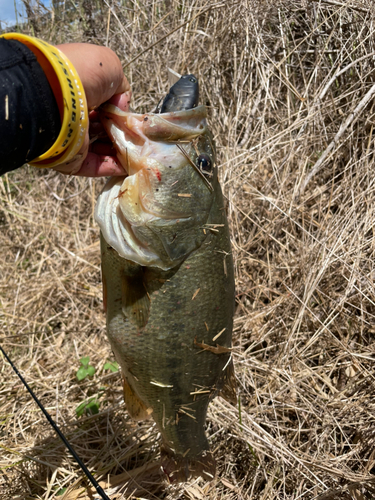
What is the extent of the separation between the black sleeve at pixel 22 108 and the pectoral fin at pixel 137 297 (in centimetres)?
63

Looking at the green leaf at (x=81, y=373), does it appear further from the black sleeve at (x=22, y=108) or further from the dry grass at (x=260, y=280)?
the black sleeve at (x=22, y=108)

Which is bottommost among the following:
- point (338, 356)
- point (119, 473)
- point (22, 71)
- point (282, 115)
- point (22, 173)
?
point (119, 473)

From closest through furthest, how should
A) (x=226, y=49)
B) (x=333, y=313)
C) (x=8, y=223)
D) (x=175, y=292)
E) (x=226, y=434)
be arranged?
1. (x=175, y=292)
2. (x=226, y=434)
3. (x=333, y=313)
4. (x=226, y=49)
5. (x=8, y=223)

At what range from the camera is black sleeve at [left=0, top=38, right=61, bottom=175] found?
1.31 m

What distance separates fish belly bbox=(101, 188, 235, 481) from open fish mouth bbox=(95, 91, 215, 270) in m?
0.08

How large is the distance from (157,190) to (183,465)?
4.72 ft

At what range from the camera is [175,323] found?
177cm

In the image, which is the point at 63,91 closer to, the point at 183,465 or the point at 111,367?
the point at 183,465

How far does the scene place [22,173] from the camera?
4.50 metres

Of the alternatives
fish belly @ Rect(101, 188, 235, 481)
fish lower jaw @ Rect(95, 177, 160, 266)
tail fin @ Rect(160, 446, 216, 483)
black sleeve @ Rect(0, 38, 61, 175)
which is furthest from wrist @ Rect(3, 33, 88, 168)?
tail fin @ Rect(160, 446, 216, 483)

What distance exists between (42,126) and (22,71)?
18 centimetres

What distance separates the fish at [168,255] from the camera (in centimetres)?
166

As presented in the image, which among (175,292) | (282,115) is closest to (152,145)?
(175,292)

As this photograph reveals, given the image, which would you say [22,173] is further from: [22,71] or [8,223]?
[22,71]
